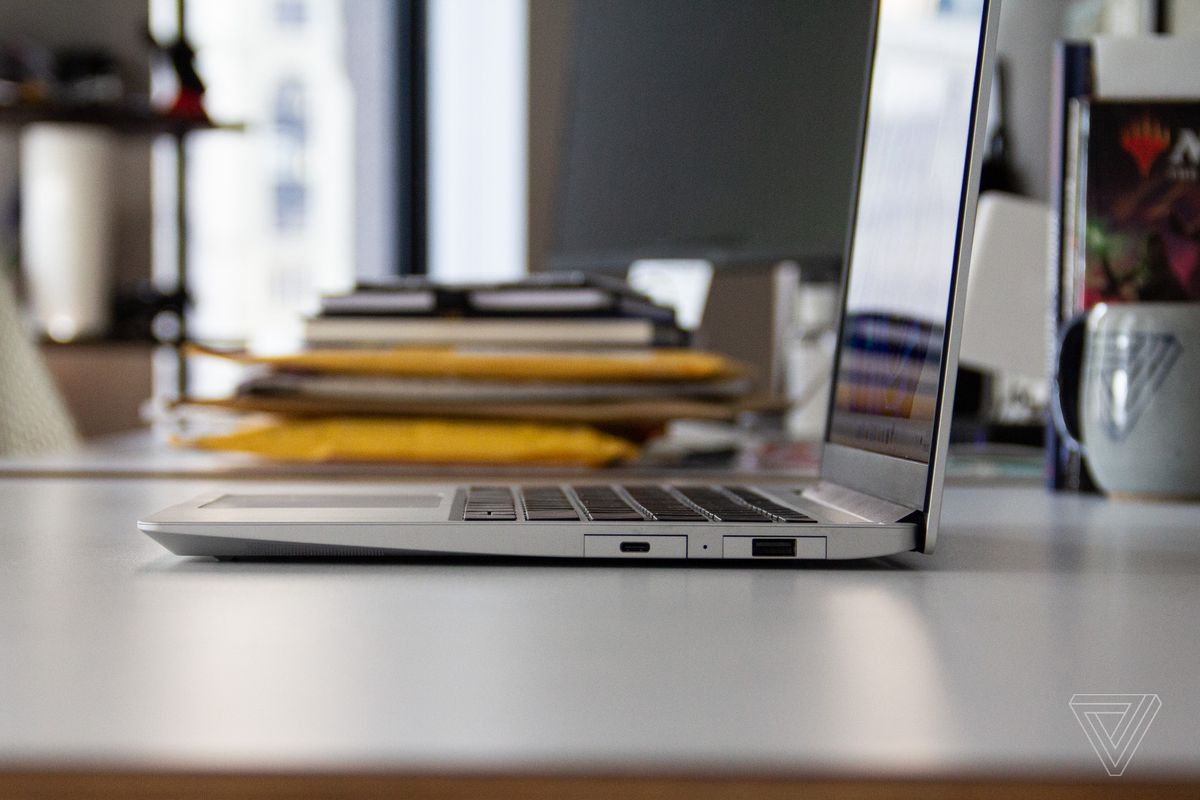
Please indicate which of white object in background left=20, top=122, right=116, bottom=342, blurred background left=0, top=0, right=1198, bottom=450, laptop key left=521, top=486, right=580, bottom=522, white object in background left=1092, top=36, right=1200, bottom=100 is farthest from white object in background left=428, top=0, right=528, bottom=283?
laptop key left=521, top=486, right=580, bottom=522

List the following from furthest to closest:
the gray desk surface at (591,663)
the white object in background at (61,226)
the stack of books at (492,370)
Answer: the white object in background at (61,226), the stack of books at (492,370), the gray desk surface at (591,663)

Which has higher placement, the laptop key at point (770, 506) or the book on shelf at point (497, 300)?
the book on shelf at point (497, 300)

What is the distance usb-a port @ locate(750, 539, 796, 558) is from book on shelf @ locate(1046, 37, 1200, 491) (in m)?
0.40

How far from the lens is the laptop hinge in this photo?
1.52 ft

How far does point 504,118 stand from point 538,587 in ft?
11.0

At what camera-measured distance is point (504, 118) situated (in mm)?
3596

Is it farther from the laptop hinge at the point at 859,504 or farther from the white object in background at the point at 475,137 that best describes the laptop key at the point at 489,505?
the white object in background at the point at 475,137

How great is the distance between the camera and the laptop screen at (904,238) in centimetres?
47

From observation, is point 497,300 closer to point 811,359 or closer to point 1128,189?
point 1128,189

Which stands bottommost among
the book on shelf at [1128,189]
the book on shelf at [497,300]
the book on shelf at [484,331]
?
the book on shelf at [484,331]

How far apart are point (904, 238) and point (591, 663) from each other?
1.51 ft

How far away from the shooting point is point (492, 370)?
91 centimetres

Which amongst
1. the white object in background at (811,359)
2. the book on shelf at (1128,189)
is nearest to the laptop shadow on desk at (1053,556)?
the book on shelf at (1128,189)

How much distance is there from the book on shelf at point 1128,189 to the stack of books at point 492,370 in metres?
0.27
